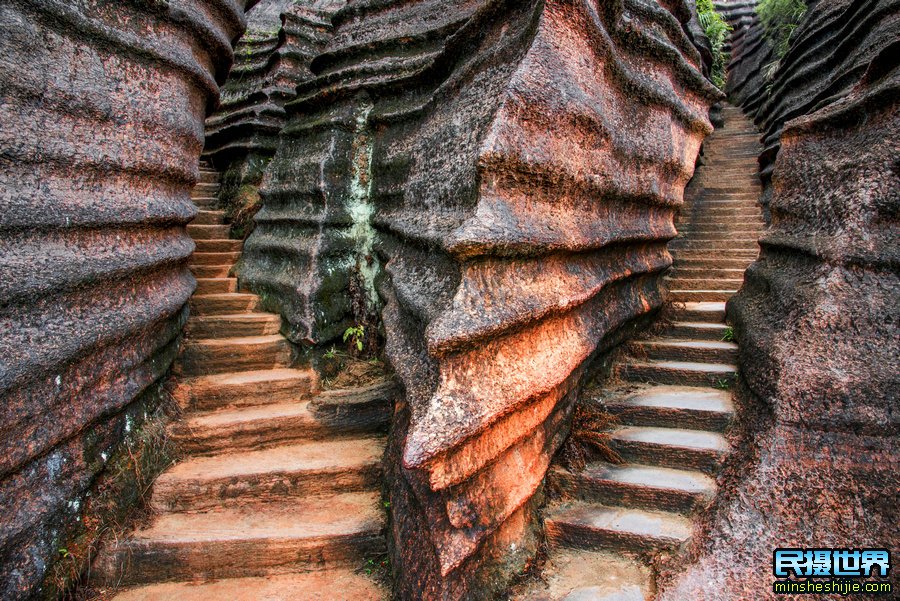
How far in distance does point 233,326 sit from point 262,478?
1.53 meters

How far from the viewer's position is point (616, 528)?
2621 millimetres

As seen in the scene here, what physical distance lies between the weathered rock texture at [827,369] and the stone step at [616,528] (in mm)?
162

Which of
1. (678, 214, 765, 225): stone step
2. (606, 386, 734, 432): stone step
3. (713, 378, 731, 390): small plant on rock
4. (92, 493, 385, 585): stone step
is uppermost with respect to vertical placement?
(678, 214, 765, 225): stone step

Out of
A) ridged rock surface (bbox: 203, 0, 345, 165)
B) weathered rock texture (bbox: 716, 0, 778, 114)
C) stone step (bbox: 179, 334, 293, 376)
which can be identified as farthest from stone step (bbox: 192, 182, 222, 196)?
weathered rock texture (bbox: 716, 0, 778, 114)

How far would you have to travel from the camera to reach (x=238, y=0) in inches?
177

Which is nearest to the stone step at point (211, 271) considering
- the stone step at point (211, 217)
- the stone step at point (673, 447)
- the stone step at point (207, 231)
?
the stone step at point (207, 231)

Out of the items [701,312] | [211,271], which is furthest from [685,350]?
[211,271]

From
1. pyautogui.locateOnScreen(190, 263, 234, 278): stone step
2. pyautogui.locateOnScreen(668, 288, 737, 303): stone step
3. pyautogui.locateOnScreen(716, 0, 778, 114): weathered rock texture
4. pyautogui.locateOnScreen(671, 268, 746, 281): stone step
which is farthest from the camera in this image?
pyautogui.locateOnScreen(716, 0, 778, 114): weathered rock texture

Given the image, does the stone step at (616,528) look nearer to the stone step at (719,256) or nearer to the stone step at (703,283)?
the stone step at (703,283)

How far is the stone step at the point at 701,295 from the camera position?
469 cm

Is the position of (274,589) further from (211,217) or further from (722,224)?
(722,224)

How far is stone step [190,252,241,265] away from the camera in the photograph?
5145mm

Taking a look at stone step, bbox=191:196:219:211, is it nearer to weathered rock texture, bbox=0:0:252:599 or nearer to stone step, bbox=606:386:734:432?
weathered rock texture, bbox=0:0:252:599

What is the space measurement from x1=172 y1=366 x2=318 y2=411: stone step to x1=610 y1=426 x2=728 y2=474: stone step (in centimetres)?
227
